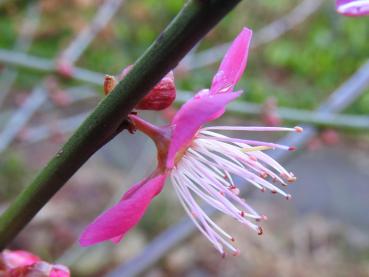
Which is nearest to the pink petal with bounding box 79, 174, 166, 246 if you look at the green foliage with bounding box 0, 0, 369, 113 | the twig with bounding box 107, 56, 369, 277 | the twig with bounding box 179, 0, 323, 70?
the twig with bounding box 107, 56, 369, 277

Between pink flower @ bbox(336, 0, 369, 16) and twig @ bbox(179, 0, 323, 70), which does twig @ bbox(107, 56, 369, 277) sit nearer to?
twig @ bbox(179, 0, 323, 70)

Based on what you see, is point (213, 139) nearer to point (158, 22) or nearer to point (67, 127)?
point (67, 127)

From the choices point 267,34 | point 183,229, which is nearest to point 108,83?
point 183,229

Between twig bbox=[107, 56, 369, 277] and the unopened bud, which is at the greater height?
the unopened bud

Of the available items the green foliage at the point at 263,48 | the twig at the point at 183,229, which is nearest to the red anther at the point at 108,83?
the twig at the point at 183,229

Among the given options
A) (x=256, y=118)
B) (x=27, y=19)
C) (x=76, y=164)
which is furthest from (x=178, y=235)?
(x=27, y=19)

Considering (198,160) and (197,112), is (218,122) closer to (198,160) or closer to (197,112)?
(198,160)
